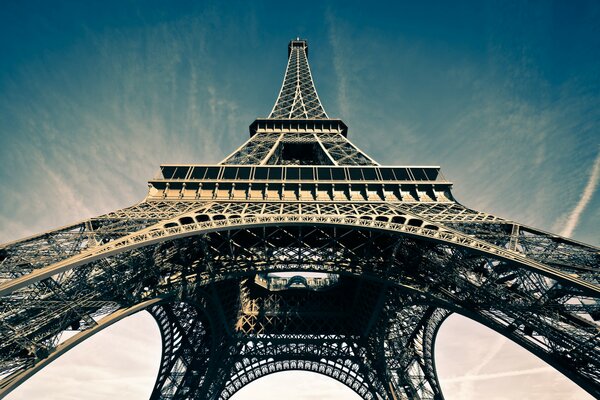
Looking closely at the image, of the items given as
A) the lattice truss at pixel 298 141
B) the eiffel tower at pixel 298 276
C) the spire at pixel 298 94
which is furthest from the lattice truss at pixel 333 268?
the spire at pixel 298 94

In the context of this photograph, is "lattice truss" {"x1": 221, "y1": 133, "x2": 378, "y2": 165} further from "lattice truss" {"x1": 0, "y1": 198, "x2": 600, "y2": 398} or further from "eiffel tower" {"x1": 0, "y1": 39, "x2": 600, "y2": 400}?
"lattice truss" {"x1": 0, "y1": 198, "x2": 600, "y2": 398}

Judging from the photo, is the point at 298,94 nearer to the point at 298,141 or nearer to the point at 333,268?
the point at 298,141

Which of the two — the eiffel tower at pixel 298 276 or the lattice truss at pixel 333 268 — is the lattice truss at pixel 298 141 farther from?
the lattice truss at pixel 333 268

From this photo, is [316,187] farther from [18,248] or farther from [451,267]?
[18,248]

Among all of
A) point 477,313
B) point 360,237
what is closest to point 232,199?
point 360,237

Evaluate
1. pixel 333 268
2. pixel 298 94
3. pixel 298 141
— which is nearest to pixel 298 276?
pixel 298 141

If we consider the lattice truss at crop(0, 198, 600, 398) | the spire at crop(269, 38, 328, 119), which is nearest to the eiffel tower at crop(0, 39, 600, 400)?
the lattice truss at crop(0, 198, 600, 398)
